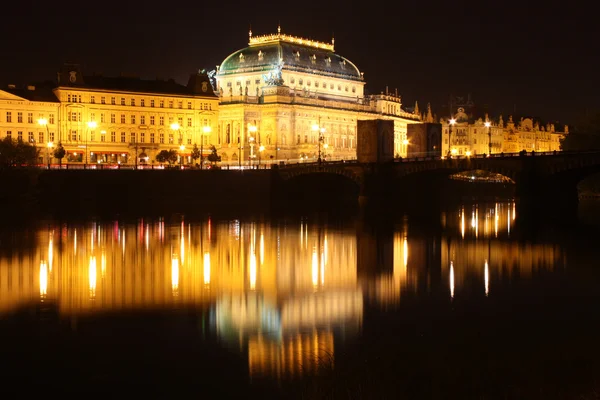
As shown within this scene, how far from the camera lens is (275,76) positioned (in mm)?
173125

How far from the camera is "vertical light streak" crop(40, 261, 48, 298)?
3928cm

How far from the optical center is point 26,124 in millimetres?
129000

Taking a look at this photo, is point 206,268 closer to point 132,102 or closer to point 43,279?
point 43,279

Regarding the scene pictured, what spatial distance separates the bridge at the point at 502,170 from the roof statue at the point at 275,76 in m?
58.6

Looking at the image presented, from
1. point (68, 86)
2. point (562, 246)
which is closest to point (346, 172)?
point (68, 86)

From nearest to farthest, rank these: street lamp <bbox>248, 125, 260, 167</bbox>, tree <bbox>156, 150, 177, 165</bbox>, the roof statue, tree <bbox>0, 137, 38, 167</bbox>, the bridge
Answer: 1. the bridge
2. tree <bbox>0, 137, 38, 167</bbox>
3. tree <bbox>156, 150, 177, 165</bbox>
4. street lamp <bbox>248, 125, 260, 167</bbox>
5. the roof statue

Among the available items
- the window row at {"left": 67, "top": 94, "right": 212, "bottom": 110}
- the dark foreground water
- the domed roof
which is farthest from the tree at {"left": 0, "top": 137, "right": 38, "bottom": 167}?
the domed roof

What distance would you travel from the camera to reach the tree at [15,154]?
98.1 meters

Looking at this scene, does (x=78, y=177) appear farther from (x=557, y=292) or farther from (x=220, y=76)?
(x=220, y=76)

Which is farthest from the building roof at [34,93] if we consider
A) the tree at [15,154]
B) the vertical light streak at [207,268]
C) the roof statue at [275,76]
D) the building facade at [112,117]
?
the vertical light streak at [207,268]

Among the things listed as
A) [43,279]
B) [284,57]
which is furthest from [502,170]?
[284,57]

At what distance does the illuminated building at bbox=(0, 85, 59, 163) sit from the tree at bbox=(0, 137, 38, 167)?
69.0 feet

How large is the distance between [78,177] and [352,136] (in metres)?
95.0

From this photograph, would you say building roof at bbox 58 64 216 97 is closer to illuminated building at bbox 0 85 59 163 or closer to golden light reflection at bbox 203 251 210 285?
illuminated building at bbox 0 85 59 163
